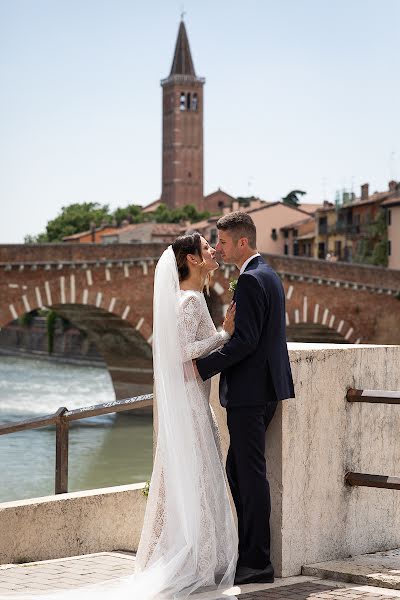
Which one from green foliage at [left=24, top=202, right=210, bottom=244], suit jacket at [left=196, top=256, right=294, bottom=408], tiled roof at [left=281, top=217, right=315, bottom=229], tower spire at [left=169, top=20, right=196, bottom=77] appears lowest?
suit jacket at [left=196, top=256, right=294, bottom=408]

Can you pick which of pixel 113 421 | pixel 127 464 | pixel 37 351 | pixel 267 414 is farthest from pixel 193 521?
pixel 37 351

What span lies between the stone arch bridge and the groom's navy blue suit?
24.1 metres

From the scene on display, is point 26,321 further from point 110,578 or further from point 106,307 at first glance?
point 110,578

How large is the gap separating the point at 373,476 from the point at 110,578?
123cm

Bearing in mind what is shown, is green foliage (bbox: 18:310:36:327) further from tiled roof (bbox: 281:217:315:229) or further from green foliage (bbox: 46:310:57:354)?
tiled roof (bbox: 281:217:315:229)

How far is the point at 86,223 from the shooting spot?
79.8 metres

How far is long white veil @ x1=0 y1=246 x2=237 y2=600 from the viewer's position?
462 centimetres

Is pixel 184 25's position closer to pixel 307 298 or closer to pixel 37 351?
pixel 37 351

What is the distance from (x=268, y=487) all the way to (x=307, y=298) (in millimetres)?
29765

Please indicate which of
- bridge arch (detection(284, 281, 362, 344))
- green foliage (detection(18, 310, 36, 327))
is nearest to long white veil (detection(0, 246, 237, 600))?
bridge arch (detection(284, 281, 362, 344))

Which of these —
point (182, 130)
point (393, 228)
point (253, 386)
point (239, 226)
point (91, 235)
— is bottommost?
point (253, 386)

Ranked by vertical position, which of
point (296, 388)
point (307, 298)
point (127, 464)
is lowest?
point (127, 464)

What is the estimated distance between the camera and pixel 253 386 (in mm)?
4715

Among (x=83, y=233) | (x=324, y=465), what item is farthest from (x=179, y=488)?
(x=83, y=233)
